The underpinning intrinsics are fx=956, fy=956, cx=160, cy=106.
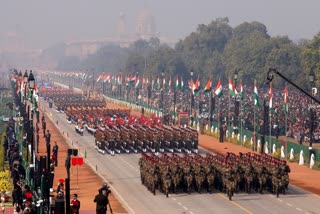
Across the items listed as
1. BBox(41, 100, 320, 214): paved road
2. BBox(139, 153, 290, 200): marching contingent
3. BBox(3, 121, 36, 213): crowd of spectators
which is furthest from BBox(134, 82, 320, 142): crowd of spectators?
BBox(3, 121, 36, 213): crowd of spectators

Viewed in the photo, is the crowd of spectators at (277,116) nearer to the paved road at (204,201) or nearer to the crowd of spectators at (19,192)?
the paved road at (204,201)

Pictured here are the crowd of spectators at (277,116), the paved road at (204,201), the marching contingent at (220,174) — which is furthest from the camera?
the crowd of spectators at (277,116)

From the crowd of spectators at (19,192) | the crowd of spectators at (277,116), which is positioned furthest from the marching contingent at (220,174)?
the crowd of spectators at (277,116)

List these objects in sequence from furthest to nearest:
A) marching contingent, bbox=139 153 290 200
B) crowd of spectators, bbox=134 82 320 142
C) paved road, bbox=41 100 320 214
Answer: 1. crowd of spectators, bbox=134 82 320 142
2. marching contingent, bbox=139 153 290 200
3. paved road, bbox=41 100 320 214

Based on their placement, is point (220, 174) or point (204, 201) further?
point (220, 174)

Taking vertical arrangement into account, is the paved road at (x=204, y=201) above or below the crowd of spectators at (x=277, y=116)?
below

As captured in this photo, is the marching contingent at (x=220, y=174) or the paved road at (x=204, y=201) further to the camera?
the marching contingent at (x=220, y=174)

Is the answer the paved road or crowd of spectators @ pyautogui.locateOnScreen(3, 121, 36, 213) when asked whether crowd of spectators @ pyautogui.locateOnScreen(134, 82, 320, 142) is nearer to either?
the paved road

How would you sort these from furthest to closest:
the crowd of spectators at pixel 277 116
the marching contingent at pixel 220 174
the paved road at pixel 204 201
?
the crowd of spectators at pixel 277 116 < the marching contingent at pixel 220 174 < the paved road at pixel 204 201

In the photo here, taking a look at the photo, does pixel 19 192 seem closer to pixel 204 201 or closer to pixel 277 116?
pixel 204 201

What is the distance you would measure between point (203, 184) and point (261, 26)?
154124 mm

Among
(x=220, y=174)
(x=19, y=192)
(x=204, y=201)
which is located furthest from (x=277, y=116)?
(x=19, y=192)

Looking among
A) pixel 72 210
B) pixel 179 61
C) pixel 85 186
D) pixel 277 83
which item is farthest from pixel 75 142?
pixel 179 61

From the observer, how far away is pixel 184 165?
42.0m
